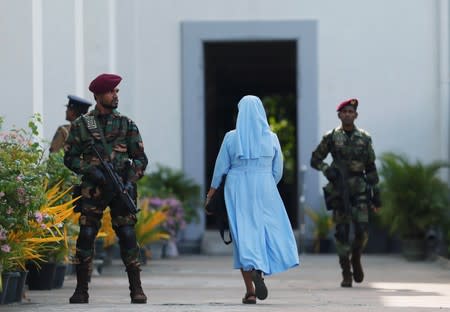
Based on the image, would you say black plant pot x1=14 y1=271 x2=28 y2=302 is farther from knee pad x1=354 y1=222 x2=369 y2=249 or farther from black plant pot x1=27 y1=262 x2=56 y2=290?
knee pad x1=354 y1=222 x2=369 y2=249

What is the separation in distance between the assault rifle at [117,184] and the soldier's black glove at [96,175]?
6 centimetres

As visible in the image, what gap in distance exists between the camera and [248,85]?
97.8 ft

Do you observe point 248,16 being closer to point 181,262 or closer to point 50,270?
point 181,262

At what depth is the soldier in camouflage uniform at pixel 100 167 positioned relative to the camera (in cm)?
1061

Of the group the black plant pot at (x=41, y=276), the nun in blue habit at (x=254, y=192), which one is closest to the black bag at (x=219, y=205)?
the nun in blue habit at (x=254, y=192)

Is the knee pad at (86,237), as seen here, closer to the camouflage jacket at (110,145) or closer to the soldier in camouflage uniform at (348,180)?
the camouflage jacket at (110,145)

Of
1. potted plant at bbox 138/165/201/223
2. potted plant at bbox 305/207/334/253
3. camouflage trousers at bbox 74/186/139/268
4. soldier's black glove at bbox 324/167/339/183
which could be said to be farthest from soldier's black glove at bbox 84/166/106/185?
potted plant at bbox 305/207/334/253

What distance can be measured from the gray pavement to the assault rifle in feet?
2.54

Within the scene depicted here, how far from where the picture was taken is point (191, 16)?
20359mm

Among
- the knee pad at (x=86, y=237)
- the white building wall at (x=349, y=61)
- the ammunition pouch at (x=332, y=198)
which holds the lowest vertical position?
the knee pad at (x=86, y=237)

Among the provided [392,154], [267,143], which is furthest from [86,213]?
[392,154]

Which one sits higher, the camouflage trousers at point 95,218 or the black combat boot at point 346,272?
the camouflage trousers at point 95,218

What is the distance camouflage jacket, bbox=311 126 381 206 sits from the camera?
13633mm

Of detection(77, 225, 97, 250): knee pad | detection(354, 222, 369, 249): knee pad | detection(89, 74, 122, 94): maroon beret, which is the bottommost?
detection(354, 222, 369, 249): knee pad
